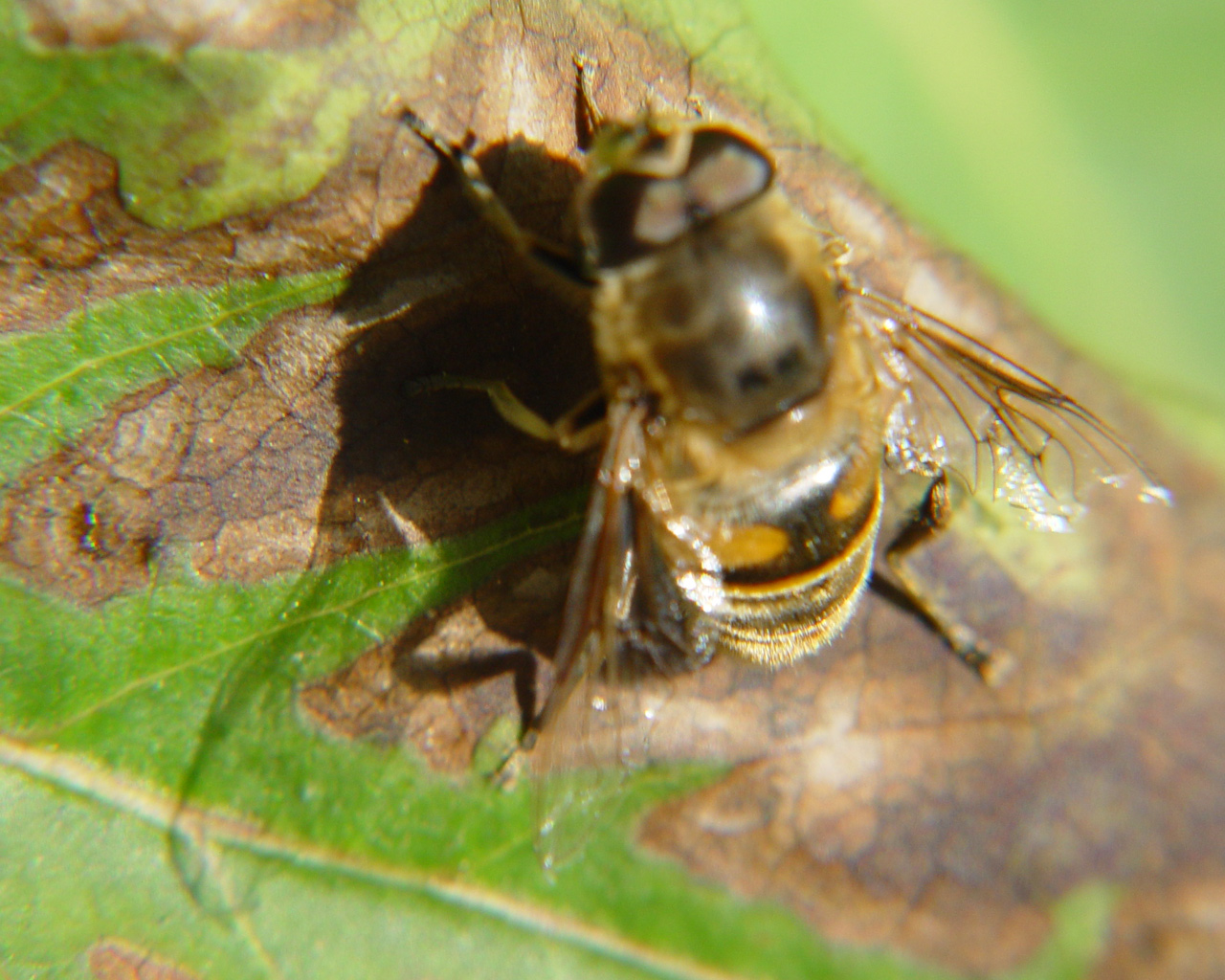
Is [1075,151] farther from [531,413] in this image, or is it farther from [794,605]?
[531,413]

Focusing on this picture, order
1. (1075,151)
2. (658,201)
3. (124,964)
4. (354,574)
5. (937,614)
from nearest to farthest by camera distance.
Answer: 1. (658,201)
2. (124,964)
3. (354,574)
4. (937,614)
5. (1075,151)

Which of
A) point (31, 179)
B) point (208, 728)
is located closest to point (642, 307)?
point (31, 179)

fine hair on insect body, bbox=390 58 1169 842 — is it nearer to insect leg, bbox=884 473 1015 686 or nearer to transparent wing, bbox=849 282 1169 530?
transparent wing, bbox=849 282 1169 530

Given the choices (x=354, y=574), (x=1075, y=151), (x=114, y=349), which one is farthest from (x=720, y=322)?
(x=1075, y=151)

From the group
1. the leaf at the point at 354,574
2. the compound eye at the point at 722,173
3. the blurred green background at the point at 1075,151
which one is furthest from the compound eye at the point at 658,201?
the blurred green background at the point at 1075,151

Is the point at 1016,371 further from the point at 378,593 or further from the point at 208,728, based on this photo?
the point at 208,728

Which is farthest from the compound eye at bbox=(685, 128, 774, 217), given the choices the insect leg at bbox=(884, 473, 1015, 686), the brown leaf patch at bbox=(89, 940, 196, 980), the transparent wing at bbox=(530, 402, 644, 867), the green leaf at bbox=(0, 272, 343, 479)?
the brown leaf patch at bbox=(89, 940, 196, 980)
